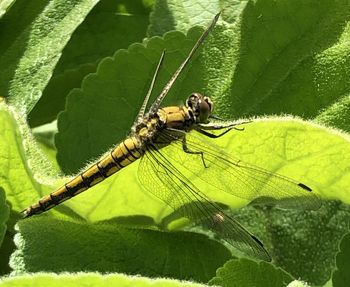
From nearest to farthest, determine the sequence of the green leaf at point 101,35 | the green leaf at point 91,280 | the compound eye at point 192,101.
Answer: the green leaf at point 91,280, the compound eye at point 192,101, the green leaf at point 101,35

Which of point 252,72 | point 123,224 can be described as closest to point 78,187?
point 123,224

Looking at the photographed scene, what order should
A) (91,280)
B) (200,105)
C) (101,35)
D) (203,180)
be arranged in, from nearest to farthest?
(91,280) < (203,180) < (200,105) < (101,35)

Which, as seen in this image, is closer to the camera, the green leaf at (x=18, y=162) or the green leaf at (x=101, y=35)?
the green leaf at (x=18, y=162)

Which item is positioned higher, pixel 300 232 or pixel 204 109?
pixel 204 109

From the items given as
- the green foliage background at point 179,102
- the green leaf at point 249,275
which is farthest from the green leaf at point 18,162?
the green leaf at point 249,275

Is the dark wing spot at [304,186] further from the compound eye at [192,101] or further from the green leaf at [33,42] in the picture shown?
the green leaf at [33,42]

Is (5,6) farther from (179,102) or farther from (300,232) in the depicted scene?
(300,232)

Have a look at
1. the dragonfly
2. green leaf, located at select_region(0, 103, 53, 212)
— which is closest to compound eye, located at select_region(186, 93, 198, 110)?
the dragonfly

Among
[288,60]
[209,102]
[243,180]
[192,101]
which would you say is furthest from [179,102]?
[243,180]
